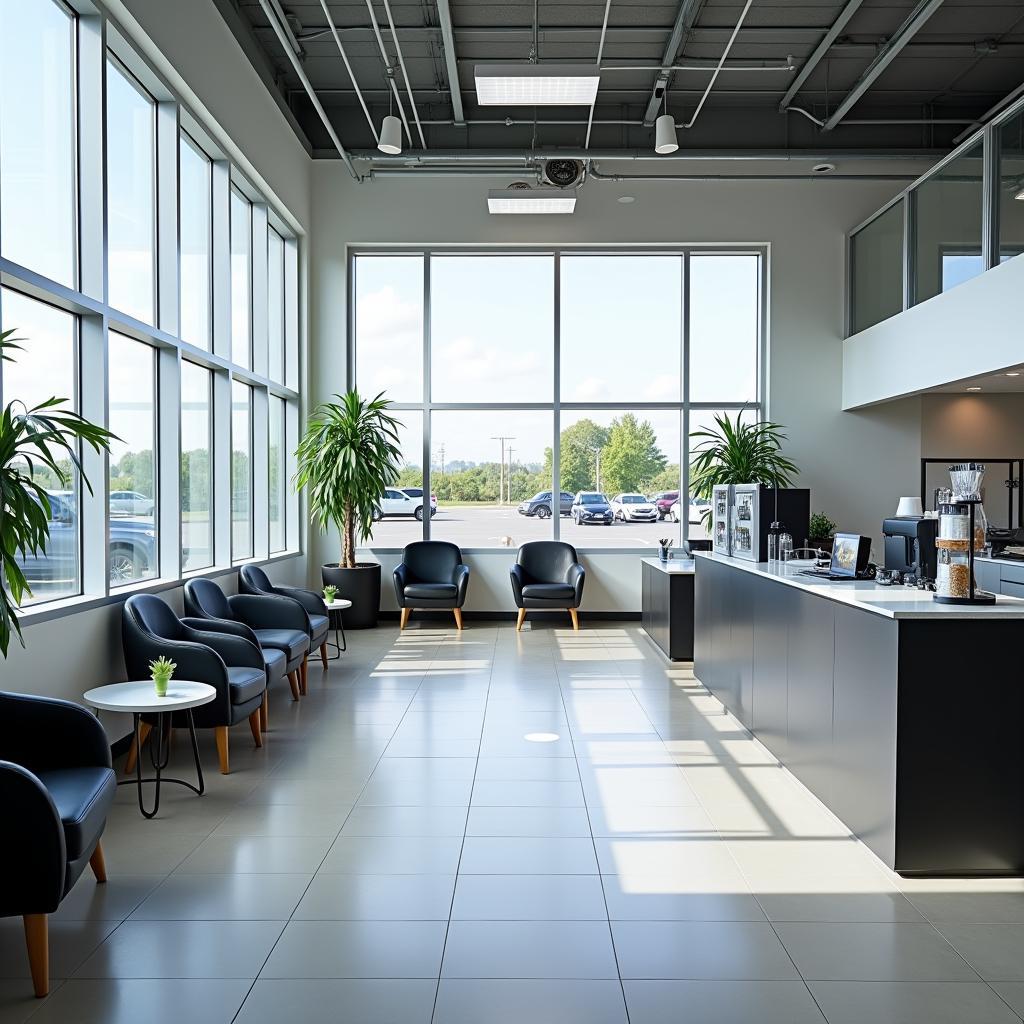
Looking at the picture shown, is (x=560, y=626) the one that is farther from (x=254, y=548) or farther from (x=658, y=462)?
(x=254, y=548)

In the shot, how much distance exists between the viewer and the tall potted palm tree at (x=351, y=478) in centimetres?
908

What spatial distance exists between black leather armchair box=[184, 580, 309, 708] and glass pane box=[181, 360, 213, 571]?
0.45 m

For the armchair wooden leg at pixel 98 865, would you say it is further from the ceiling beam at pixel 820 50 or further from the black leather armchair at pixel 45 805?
the ceiling beam at pixel 820 50

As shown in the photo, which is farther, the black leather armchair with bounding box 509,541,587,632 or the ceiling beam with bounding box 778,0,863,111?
the black leather armchair with bounding box 509,541,587,632

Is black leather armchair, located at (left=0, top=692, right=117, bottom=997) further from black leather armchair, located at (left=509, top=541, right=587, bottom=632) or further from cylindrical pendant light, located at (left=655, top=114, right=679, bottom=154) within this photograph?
cylindrical pendant light, located at (left=655, top=114, right=679, bottom=154)

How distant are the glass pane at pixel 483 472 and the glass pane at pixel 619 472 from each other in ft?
1.04

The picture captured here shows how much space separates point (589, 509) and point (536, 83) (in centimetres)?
485

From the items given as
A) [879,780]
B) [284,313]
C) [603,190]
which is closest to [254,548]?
[284,313]

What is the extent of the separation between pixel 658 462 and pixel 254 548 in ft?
14.9

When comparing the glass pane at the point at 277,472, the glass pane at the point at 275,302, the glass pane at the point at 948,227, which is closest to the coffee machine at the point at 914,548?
the glass pane at the point at 948,227

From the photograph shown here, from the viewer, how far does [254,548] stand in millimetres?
8328

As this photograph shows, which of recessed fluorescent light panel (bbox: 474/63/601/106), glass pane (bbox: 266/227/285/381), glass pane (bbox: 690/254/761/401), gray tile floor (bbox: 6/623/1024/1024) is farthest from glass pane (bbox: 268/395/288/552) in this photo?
glass pane (bbox: 690/254/761/401)

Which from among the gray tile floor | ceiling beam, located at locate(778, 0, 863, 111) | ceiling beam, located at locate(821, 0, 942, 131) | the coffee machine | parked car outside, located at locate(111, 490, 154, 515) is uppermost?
ceiling beam, located at locate(778, 0, 863, 111)

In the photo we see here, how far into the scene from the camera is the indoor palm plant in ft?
31.2
